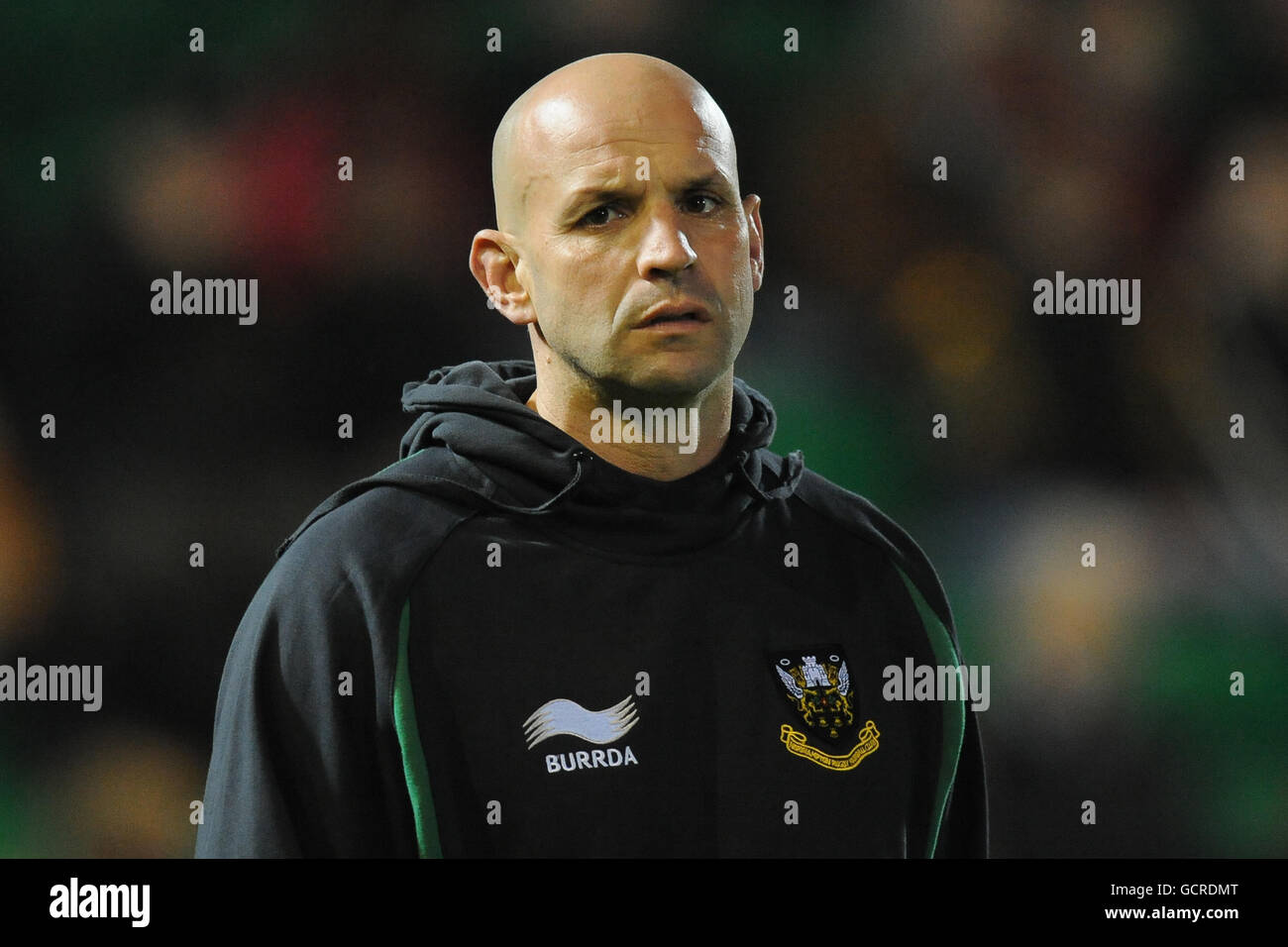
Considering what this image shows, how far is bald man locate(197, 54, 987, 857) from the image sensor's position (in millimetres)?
2121

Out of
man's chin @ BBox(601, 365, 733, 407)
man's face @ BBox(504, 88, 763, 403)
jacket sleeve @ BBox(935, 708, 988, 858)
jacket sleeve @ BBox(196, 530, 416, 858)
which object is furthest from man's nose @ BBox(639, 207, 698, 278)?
jacket sleeve @ BBox(935, 708, 988, 858)

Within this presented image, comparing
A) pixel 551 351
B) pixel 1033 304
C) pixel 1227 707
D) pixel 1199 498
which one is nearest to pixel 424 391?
pixel 551 351

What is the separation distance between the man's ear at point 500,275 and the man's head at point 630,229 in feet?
0.11

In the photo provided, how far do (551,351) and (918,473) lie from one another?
1.16 m

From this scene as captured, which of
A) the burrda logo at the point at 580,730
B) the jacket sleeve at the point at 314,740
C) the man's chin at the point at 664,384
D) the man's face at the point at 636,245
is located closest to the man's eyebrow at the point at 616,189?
the man's face at the point at 636,245

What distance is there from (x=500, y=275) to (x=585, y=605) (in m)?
0.54

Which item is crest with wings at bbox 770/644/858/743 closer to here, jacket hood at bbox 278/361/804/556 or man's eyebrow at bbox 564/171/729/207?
jacket hood at bbox 278/361/804/556

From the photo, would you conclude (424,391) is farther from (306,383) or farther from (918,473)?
(918,473)

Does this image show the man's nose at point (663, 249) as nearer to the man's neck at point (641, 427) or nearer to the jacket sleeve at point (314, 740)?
the man's neck at point (641, 427)

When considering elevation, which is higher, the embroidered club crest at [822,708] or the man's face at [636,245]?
the man's face at [636,245]

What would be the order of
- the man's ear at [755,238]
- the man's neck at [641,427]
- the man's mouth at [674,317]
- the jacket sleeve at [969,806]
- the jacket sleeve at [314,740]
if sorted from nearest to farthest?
the jacket sleeve at [314,740] → the man's mouth at [674,317] → the man's neck at [641,427] → the man's ear at [755,238] → the jacket sleeve at [969,806]

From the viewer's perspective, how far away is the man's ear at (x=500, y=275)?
2350 millimetres

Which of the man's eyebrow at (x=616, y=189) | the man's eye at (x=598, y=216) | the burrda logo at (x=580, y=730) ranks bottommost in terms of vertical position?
the burrda logo at (x=580, y=730)

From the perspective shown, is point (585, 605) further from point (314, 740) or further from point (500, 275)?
point (500, 275)
